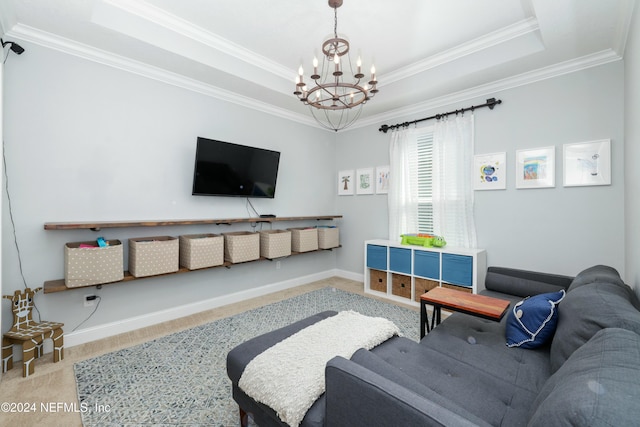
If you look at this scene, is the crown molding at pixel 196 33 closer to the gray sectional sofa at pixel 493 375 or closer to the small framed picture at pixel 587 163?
the gray sectional sofa at pixel 493 375

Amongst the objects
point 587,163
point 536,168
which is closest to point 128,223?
point 536,168

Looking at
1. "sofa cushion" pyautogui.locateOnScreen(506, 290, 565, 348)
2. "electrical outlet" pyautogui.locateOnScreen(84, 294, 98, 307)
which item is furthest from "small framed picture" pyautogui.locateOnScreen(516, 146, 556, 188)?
"electrical outlet" pyautogui.locateOnScreen(84, 294, 98, 307)

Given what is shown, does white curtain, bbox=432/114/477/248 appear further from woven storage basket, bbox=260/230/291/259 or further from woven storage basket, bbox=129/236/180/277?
woven storage basket, bbox=129/236/180/277

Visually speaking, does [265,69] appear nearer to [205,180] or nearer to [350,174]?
[205,180]

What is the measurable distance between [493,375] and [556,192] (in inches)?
94.8

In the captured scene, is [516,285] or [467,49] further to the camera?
[467,49]

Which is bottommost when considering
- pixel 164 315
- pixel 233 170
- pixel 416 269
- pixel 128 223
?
pixel 164 315

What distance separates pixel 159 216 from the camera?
312cm

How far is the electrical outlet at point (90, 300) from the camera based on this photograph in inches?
105

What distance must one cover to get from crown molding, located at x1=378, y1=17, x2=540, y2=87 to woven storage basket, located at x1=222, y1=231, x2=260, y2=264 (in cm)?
271

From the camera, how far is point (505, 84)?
10.8 feet

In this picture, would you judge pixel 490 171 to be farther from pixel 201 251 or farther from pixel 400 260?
pixel 201 251

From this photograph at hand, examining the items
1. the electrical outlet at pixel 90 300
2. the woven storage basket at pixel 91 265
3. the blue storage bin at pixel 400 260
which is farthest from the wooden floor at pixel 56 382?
the blue storage bin at pixel 400 260

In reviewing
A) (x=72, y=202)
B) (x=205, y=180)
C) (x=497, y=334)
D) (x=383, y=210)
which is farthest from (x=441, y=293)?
(x=72, y=202)
